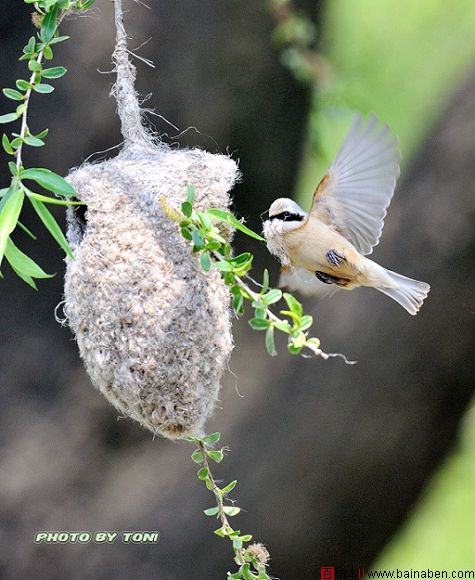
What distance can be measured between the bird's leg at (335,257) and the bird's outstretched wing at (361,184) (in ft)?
0.19

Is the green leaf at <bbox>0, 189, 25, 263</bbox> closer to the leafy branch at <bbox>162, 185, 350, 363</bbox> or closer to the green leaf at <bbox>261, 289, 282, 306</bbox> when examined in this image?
the leafy branch at <bbox>162, 185, 350, 363</bbox>

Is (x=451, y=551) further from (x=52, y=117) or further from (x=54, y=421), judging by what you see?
(x=52, y=117)

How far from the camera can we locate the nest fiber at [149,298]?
1136 millimetres

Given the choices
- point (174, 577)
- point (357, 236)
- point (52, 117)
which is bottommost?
point (174, 577)

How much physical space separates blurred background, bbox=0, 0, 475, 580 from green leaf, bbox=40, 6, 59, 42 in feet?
2.10

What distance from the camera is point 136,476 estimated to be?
1884 millimetres

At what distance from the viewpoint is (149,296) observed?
3.73 ft

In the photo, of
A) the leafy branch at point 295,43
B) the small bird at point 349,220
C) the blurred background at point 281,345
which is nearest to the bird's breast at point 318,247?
the small bird at point 349,220

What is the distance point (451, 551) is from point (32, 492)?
117 centimetres

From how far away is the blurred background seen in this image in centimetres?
170

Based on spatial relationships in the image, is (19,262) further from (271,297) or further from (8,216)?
(271,297)

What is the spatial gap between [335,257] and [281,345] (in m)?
0.67

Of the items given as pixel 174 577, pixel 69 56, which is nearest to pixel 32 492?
pixel 174 577

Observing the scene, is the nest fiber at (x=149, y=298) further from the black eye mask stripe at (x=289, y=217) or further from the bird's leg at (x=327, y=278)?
the bird's leg at (x=327, y=278)
